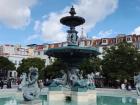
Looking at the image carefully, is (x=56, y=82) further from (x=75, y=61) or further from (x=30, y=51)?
(x=30, y=51)

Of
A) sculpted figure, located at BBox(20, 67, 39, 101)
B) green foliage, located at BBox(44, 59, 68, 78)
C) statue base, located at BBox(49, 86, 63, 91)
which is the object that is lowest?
statue base, located at BBox(49, 86, 63, 91)

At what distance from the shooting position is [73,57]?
3045 cm

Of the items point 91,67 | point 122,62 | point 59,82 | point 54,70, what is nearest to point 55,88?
point 59,82

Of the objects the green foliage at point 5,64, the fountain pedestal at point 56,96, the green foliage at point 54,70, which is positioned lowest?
the fountain pedestal at point 56,96

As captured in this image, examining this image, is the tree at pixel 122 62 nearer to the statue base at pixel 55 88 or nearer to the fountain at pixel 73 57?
the fountain at pixel 73 57

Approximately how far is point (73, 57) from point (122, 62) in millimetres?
25406

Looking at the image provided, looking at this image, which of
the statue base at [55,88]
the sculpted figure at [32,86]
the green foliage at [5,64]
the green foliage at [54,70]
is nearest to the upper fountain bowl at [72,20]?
the statue base at [55,88]

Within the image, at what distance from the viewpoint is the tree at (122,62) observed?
5372 cm

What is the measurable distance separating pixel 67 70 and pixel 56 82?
2.10 metres

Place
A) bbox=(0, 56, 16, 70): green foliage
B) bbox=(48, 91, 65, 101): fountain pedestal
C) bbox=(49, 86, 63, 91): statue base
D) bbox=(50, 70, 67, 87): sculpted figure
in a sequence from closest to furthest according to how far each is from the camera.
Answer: bbox=(48, 91, 65, 101): fountain pedestal → bbox=(49, 86, 63, 91): statue base → bbox=(50, 70, 67, 87): sculpted figure → bbox=(0, 56, 16, 70): green foliage

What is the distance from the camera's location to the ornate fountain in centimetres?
2900

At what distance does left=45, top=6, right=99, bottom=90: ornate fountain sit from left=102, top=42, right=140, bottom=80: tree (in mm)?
22708

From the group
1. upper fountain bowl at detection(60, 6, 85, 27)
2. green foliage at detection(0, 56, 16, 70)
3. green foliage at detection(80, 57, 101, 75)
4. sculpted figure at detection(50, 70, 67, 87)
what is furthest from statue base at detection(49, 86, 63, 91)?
green foliage at detection(0, 56, 16, 70)

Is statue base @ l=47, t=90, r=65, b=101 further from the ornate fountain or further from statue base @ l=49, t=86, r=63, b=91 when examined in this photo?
the ornate fountain
